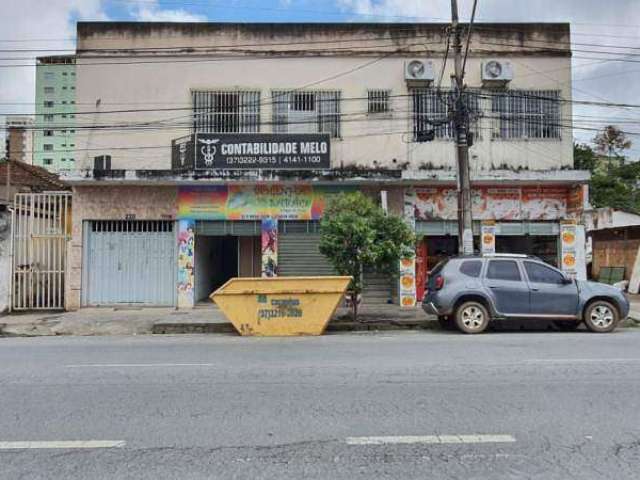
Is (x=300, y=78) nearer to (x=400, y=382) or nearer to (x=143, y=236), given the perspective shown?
(x=143, y=236)

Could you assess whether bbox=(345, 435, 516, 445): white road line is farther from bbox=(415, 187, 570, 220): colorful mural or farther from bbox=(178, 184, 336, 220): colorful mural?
bbox=(415, 187, 570, 220): colorful mural

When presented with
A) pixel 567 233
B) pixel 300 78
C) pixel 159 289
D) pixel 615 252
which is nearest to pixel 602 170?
pixel 615 252

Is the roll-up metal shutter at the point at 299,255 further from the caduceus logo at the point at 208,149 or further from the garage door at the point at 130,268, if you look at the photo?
the garage door at the point at 130,268

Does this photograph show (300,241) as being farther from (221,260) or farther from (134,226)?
(134,226)

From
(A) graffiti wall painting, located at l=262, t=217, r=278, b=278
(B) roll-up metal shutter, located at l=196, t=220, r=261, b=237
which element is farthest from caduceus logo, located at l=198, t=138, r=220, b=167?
(A) graffiti wall painting, located at l=262, t=217, r=278, b=278

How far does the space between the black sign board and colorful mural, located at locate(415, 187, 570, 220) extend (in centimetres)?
679

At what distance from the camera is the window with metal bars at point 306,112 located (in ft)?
58.2

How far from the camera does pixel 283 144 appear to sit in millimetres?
16828

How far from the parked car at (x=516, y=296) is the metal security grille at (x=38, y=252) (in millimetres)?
11285

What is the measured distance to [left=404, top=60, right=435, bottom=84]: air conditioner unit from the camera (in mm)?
17484

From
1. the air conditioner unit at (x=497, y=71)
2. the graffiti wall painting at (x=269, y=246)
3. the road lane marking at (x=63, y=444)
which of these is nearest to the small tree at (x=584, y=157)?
the air conditioner unit at (x=497, y=71)

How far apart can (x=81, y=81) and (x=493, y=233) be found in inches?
525

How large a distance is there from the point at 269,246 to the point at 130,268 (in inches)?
163

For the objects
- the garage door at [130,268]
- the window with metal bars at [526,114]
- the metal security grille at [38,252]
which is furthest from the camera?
the window with metal bars at [526,114]
